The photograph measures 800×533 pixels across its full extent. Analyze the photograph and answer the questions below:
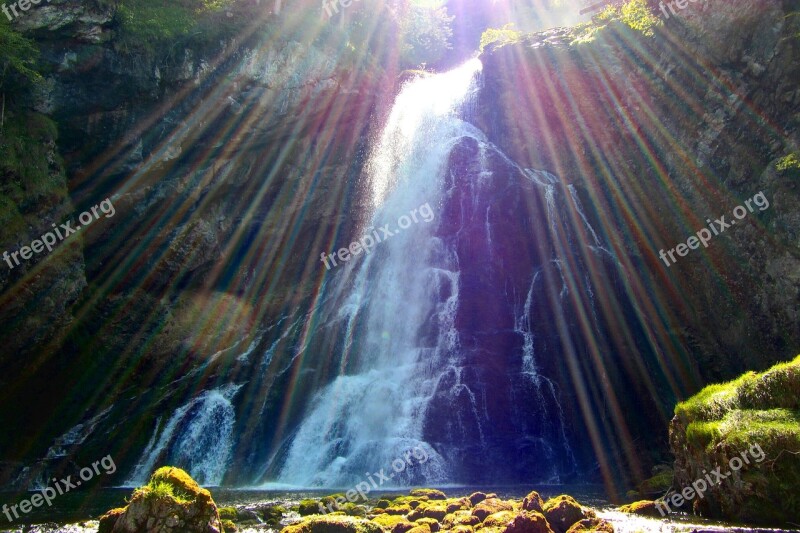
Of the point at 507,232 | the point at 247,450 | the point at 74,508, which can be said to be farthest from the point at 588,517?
the point at 507,232

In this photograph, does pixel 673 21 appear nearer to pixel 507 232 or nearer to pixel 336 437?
pixel 507 232

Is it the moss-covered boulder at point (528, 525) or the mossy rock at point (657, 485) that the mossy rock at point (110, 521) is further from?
the mossy rock at point (657, 485)

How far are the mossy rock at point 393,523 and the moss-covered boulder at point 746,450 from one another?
563 centimetres

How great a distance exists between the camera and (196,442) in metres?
22.0

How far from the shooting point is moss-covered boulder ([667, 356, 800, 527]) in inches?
348

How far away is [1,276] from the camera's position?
1922cm

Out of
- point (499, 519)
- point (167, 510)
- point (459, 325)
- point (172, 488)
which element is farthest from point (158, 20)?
point (499, 519)

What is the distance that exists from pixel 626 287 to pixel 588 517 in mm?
Answer: 16475

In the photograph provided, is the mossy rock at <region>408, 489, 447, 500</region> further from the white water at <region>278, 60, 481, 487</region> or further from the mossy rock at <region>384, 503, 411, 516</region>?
the white water at <region>278, 60, 481, 487</region>

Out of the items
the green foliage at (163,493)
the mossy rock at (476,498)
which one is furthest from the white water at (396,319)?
the green foliage at (163,493)

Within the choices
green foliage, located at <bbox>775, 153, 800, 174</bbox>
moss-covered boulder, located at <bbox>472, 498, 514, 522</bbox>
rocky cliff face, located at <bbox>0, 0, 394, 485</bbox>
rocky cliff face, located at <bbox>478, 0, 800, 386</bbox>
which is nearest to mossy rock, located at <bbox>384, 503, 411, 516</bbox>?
moss-covered boulder, located at <bbox>472, 498, 514, 522</bbox>

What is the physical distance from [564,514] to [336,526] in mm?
4287

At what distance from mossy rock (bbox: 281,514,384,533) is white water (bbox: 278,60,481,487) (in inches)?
382

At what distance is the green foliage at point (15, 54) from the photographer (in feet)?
62.8
